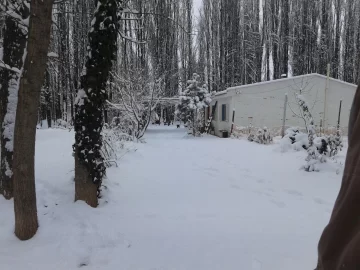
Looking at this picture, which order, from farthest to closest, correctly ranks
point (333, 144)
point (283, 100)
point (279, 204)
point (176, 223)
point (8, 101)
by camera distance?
point (283, 100) < point (333, 144) < point (279, 204) < point (8, 101) < point (176, 223)

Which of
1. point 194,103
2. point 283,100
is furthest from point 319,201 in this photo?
point 194,103

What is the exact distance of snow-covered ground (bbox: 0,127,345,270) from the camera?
9.35ft

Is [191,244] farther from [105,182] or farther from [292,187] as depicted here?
[292,187]

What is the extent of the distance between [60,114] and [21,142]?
26.3m

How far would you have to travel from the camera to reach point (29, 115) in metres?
3.00

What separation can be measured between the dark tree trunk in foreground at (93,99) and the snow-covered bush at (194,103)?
1404 centimetres

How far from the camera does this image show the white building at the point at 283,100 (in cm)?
1647

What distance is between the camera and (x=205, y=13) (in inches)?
1172

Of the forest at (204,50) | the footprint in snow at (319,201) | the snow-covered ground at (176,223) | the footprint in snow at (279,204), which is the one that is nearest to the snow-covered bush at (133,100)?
the forest at (204,50)

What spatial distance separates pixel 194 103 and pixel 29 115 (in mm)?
15788

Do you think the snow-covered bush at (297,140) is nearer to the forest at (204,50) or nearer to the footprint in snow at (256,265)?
the forest at (204,50)

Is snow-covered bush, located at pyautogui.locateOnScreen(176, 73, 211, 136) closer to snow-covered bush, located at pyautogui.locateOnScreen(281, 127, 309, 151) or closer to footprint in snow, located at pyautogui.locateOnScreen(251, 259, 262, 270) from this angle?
snow-covered bush, located at pyautogui.locateOnScreen(281, 127, 309, 151)

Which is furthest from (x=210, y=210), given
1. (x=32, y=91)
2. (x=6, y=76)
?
(x=6, y=76)

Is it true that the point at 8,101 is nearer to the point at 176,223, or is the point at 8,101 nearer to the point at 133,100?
the point at 176,223
